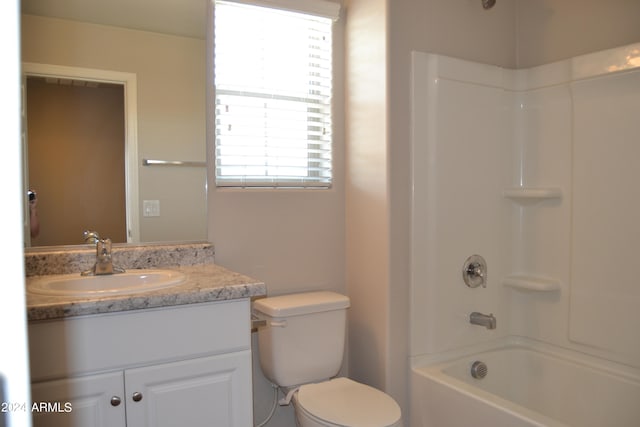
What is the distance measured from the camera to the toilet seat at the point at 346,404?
165 cm

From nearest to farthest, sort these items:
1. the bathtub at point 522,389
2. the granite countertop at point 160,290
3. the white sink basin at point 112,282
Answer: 1. the granite countertop at point 160,290
2. the white sink basin at point 112,282
3. the bathtub at point 522,389

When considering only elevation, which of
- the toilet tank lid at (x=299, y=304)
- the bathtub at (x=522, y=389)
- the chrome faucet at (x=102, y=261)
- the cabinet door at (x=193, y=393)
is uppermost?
the chrome faucet at (x=102, y=261)

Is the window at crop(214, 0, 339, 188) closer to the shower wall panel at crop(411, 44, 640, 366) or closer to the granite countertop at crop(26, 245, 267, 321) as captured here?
the granite countertop at crop(26, 245, 267, 321)

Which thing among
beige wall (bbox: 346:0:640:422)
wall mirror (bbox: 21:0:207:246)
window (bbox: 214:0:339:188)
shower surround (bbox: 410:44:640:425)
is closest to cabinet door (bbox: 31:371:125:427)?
wall mirror (bbox: 21:0:207:246)

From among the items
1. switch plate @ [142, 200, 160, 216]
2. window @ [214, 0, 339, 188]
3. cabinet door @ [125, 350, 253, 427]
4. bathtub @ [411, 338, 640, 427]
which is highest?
window @ [214, 0, 339, 188]

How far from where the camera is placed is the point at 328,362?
2.00 metres

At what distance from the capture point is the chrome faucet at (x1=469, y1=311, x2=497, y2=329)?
2152mm

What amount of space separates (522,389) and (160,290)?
181 cm

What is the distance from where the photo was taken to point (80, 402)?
128 centimetres

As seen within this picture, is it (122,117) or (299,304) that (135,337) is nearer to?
(299,304)

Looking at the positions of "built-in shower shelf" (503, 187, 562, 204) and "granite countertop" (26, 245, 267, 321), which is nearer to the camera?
"granite countertop" (26, 245, 267, 321)

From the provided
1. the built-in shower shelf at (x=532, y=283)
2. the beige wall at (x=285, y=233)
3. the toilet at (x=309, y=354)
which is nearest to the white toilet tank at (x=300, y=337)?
the toilet at (x=309, y=354)

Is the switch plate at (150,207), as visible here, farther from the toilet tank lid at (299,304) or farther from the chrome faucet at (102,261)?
the toilet tank lid at (299,304)

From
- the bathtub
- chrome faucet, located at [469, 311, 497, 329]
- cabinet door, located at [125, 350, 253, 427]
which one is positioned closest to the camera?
cabinet door, located at [125, 350, 253, 427]
